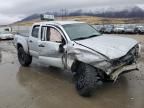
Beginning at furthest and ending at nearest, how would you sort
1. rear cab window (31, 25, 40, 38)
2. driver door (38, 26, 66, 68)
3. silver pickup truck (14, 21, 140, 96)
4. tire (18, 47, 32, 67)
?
tire (18, 47, 32, 67) → rear cab window (31, 25, 40, 38) → driver door (38, 26, 66, 68) → silver pickup truck (14, 21, 140, 96)

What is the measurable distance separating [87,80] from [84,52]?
2.28ft

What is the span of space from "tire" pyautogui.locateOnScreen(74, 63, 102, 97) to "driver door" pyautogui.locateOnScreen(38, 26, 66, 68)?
873mm

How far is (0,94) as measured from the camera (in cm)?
Answer: 630

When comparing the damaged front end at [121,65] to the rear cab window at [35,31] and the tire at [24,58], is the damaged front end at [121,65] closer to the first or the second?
the rear cab window at [35,31]

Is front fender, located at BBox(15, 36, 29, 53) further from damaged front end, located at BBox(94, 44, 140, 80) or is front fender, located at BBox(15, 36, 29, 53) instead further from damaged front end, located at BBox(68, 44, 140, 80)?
damaged front end, located at BBox(94, 44, 140, 80)

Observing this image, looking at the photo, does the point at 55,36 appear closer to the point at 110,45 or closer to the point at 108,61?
the point at 110,45

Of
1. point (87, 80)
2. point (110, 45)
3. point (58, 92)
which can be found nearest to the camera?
point (87, 80)

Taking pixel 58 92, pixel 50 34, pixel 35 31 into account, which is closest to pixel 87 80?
pixel 58 92

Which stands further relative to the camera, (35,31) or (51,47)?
(35,31)

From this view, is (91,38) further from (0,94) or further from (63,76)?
(0,94)

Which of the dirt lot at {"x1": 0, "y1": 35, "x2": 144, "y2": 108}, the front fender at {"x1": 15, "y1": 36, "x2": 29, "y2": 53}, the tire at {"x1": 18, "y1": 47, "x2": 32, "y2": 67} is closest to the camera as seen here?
the dirt lot at {"x1": 0, "y1": 35, "x2": 144, "y2": 108}

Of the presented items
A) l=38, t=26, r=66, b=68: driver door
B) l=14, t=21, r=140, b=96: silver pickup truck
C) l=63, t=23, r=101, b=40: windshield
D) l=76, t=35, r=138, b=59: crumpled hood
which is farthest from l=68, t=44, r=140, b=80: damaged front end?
l=63, t=23, r=101, b=40: windshield

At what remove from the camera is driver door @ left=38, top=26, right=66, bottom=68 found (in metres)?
6.88

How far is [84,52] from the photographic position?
5.95 meters
